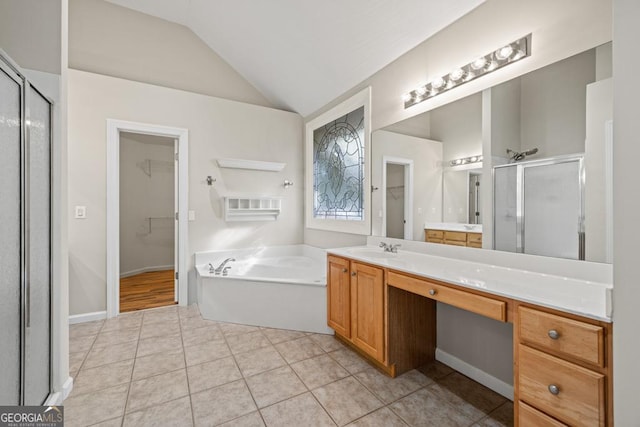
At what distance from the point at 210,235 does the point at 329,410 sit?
2604mm

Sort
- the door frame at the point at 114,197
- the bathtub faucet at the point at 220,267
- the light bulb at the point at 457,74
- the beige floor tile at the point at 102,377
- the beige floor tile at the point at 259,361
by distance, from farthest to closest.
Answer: the bathtub faucet at the point at 220,267
the door frame at the point at 114,197
the beige floor tile at the point at 259,361
the light bulb at the point at 457,74
the beige floor tile at the point at 102,377

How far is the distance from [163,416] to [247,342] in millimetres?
939

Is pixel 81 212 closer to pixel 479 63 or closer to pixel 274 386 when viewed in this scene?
pixel 274 386

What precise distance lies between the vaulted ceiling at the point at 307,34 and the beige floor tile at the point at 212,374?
2.95m

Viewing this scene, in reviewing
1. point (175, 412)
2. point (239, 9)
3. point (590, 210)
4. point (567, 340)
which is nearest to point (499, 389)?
point (567, 340)

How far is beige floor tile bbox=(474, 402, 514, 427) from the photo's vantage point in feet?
4.97

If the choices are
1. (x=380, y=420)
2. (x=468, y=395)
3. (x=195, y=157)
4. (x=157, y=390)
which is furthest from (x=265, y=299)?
(x=195, y=157)

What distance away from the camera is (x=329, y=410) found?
1636mm

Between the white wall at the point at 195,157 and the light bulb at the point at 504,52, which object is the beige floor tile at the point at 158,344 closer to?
the white wall at the point at 195,157

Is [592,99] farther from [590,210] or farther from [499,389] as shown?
[499,389]

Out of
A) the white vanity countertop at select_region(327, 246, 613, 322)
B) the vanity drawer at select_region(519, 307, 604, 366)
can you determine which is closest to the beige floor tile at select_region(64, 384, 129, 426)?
the white vanity countertop at select_region(327, 246, 613, 322)

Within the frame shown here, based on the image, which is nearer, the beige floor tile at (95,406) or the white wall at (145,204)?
the beige floor tile at (95,406)

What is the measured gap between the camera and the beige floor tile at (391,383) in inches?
70.0

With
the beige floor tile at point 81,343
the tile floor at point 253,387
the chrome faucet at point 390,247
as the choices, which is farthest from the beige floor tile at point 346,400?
the beige floor tile at point 81,343
